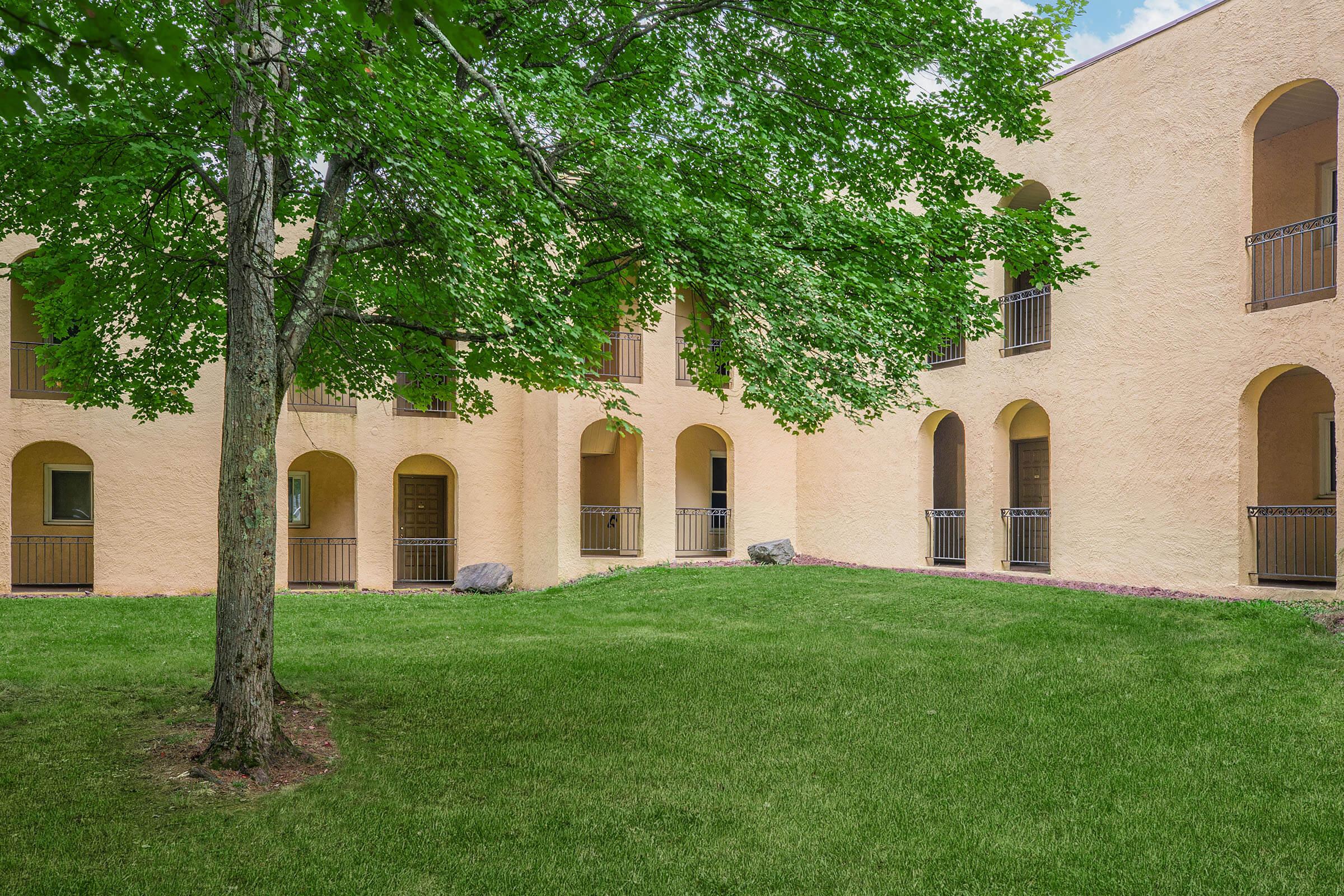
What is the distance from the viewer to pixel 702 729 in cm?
707

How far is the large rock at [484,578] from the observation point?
702 inches

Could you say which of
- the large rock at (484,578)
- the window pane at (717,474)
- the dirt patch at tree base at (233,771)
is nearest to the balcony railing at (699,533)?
the window pane at (717,474)

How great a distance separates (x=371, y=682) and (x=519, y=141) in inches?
195


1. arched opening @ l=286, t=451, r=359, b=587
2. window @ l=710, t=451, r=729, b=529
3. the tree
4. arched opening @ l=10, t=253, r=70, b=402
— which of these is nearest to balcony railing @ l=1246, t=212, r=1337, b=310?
the tree

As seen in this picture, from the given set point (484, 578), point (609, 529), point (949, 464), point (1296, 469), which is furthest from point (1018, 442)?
point (484, 578)

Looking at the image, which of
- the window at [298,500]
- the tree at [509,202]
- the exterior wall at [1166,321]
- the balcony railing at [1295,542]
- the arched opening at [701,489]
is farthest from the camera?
the arched opening at [701,489]

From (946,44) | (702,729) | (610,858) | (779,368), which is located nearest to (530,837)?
(610,858)

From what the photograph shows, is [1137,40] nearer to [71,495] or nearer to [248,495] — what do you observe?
[248,495]

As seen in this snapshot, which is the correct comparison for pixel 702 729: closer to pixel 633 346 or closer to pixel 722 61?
pixel 722 61

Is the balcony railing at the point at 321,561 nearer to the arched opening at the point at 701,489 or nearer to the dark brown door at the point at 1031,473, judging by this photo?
the arched opening at the point at 701,489

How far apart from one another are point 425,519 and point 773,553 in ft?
25.1

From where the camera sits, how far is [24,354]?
1616 centimetres

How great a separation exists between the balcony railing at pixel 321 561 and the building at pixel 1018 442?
56 mm

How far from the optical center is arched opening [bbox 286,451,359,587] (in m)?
19.2
